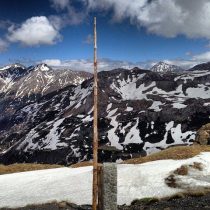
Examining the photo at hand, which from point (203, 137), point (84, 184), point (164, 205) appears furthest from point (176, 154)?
point (203, 137)

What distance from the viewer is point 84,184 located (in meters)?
40.3

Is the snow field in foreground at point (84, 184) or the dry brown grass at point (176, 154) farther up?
the dry brown grass at point (176, 154)

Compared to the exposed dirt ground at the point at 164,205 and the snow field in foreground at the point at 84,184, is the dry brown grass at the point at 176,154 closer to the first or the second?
the snow field in foreground at the point at 84,184

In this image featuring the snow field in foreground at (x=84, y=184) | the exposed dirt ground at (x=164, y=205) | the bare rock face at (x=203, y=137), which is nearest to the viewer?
the exposed dirt ground at (x=164, y=205)

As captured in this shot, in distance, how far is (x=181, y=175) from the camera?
1505 inches

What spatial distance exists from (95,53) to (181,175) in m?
23.6

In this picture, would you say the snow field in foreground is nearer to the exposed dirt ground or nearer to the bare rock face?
the exposed dirt ground

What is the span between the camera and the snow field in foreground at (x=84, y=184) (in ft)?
116

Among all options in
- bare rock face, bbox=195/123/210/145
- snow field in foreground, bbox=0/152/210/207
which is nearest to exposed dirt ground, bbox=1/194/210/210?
snow field in foreground, bbox=0/152/210/207

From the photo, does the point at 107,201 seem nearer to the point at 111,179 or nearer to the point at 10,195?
the point at 111,179

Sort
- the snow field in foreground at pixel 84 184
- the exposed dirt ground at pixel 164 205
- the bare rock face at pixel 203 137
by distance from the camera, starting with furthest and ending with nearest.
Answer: the bare rock face at pixel 203 137 < the snow field in foreground at pixel 84 184 < the exposed dirt ground at pixel 164 205

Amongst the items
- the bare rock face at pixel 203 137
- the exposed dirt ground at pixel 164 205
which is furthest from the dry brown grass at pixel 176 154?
the bare rock face at pixel 203 137

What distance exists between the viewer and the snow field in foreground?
3550 cm

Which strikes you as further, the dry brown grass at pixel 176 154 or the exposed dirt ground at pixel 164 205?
the dry brown grass at pixel 176 154
